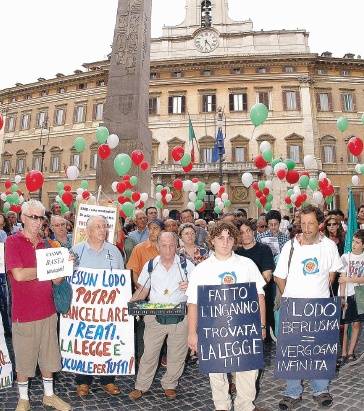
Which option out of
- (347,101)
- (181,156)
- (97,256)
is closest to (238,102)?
(347,101)

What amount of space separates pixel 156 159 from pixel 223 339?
81.4 ft

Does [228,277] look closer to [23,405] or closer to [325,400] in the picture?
[325,400]

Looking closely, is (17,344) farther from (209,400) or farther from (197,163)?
(197,163)

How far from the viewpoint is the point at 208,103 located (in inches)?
1083

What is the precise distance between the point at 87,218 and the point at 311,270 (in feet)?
9.16

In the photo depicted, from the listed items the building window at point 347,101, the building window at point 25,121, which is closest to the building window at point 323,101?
the building window at point 347,101

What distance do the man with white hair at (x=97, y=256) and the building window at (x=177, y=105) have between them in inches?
1008

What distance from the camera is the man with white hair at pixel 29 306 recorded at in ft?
8.50

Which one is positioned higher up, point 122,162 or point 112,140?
point 112,140

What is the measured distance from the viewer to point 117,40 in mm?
9789

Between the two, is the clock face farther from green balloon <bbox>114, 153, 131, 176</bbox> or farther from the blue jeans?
the blue jeans

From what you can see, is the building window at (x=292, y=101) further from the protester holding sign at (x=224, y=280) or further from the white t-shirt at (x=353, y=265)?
the protester holding sign at (x=224, y=280)

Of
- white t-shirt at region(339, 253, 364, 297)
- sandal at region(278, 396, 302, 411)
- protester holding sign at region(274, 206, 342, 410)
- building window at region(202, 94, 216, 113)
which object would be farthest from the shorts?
building window at region(202, 94, 216, 113)

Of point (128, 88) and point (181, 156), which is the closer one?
point (128, 88)
